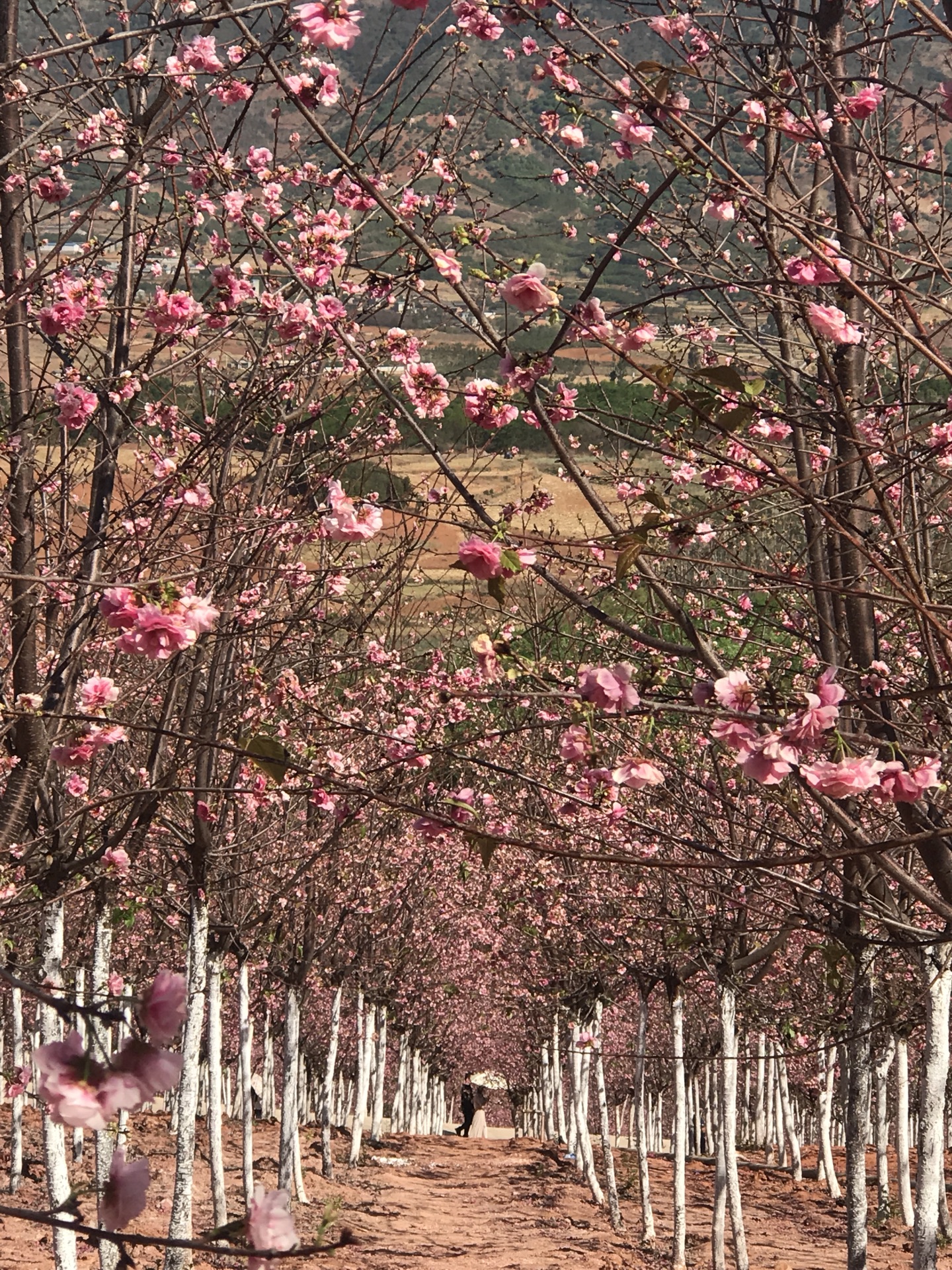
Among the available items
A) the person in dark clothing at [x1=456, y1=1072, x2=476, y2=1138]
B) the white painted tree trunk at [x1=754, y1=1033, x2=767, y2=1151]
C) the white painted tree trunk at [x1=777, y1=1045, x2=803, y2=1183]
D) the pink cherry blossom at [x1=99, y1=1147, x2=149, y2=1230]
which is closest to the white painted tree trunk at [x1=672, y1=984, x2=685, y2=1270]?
the white painted tree trunk at [x1=754, y1=1033, x2=767, y2=1151]

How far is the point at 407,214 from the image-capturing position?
4.30 m

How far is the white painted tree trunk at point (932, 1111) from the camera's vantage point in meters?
8.07

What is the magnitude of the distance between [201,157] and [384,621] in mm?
6076

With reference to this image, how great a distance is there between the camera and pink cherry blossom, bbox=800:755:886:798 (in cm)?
237

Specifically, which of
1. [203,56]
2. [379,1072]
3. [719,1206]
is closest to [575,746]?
[203,56]

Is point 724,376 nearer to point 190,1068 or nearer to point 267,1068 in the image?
point 190,1068

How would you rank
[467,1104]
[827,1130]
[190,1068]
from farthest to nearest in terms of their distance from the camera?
[467,1104]
[827,1130]
[190,1068]

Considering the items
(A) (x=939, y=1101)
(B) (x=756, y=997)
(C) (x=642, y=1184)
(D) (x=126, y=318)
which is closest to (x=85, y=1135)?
(C) (x=642, y=1184)

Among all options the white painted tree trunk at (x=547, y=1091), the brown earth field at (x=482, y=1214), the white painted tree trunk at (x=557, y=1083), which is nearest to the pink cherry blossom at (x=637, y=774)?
the brown earth field at (x=482, y=1214)

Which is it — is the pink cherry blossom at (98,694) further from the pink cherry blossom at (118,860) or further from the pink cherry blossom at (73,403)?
the pink cherry blossom at (118,860)

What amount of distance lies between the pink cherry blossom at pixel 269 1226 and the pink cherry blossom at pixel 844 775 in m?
1.39

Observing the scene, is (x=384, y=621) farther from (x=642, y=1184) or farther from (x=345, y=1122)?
(x=345, y=1122)

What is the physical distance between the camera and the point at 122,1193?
1.49m

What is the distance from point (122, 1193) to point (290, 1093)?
1346 centimetres
